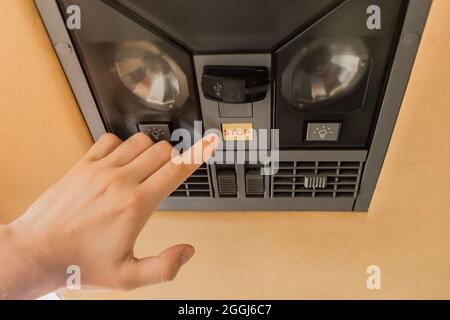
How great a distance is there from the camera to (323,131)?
68cm

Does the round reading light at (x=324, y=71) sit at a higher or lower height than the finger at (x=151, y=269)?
higher

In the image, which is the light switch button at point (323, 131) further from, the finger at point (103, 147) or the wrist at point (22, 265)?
the wrist at point (22, 265)

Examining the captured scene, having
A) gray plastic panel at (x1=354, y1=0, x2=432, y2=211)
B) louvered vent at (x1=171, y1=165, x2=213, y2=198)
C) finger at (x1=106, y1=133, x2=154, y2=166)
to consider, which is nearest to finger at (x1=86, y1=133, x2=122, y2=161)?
finger at (x1=106, y1=133, x2=154, y2=166)

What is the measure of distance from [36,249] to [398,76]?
0.53 m

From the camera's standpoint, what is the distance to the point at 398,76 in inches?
23.8

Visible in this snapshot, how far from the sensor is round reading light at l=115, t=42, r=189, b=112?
0.62 m

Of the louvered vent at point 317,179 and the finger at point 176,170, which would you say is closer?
the finger at point 176,170

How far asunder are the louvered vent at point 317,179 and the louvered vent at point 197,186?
115mm

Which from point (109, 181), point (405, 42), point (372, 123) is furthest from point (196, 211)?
point (405, 42)

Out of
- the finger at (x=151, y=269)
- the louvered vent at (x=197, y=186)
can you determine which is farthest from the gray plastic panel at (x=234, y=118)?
the finger at (x=151, y=269)

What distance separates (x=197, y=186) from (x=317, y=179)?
8.2 inches

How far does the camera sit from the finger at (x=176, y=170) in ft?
1.99

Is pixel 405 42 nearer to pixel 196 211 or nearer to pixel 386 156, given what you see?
pixel 386 156

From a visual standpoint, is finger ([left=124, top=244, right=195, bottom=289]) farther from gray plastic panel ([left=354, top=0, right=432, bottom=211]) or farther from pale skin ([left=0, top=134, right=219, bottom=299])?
gray plastic panel ([left=354, top=0, right=432, bottom=211])
